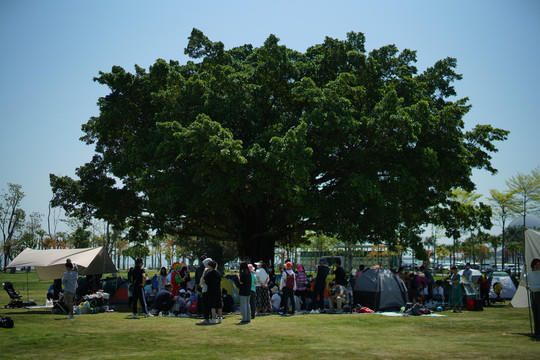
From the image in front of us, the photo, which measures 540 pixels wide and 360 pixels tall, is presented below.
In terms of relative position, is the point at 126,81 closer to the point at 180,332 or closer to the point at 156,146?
the point at 156,146

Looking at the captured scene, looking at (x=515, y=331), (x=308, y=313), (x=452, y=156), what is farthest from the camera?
Result: (x=452, y=156)

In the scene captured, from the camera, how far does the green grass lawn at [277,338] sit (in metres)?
9.18

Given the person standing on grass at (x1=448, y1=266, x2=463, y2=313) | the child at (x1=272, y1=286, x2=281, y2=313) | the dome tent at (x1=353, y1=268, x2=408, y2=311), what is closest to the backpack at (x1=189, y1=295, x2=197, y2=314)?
the child at (x1=272, y1=286, x2=281, y2=313)

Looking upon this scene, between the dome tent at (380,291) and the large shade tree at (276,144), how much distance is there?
4451 mm

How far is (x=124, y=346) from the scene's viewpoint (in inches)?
406

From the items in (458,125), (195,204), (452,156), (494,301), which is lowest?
(494,301)

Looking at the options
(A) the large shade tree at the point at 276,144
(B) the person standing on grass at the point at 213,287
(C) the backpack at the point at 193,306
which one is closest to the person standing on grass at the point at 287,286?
(B) the person standing on grass at the point at 213,287

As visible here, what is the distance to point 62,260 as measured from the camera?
20.6m

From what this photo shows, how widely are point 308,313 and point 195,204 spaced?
7.68 metres

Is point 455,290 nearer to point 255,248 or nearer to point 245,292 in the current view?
point 245,292

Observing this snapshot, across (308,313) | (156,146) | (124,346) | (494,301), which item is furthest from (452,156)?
(124,346)

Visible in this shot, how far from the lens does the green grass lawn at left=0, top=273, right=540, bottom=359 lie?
9.18 meters

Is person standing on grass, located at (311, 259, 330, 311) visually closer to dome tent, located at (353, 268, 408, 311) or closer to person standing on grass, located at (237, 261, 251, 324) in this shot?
dome tent, located at (353, 268, 408, 311)

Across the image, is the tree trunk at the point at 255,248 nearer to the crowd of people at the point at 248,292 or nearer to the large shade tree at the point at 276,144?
the large shade tree at the point at 276,144
